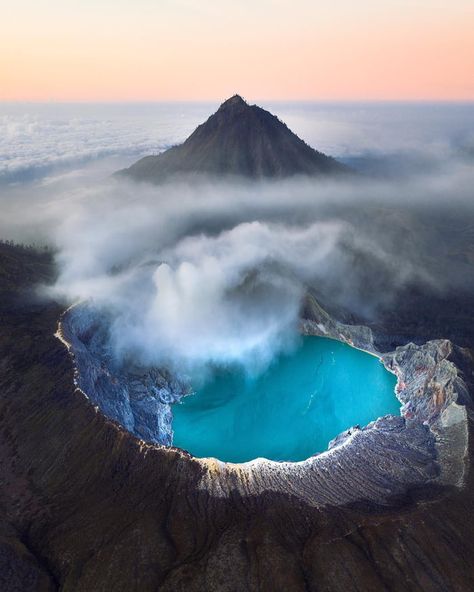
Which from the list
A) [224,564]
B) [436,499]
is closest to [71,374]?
[224,564]

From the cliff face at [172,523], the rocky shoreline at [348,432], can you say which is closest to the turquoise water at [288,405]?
the rocky shoreline at [348,432]

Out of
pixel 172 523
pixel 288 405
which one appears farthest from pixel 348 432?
pixel 172 523

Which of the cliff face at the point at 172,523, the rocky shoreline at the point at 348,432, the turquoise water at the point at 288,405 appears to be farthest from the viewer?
the turquoise water at the point at 288,405

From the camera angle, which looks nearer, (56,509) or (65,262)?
(56,509)

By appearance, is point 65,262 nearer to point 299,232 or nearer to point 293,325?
point 293,325

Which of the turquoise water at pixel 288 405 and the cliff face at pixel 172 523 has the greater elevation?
the cliff face at pixel 172 523

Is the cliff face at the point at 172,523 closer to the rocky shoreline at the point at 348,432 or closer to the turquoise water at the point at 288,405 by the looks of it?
the rocky shoreline at the point at 348,432

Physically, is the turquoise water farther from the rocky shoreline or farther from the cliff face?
the cliff face
